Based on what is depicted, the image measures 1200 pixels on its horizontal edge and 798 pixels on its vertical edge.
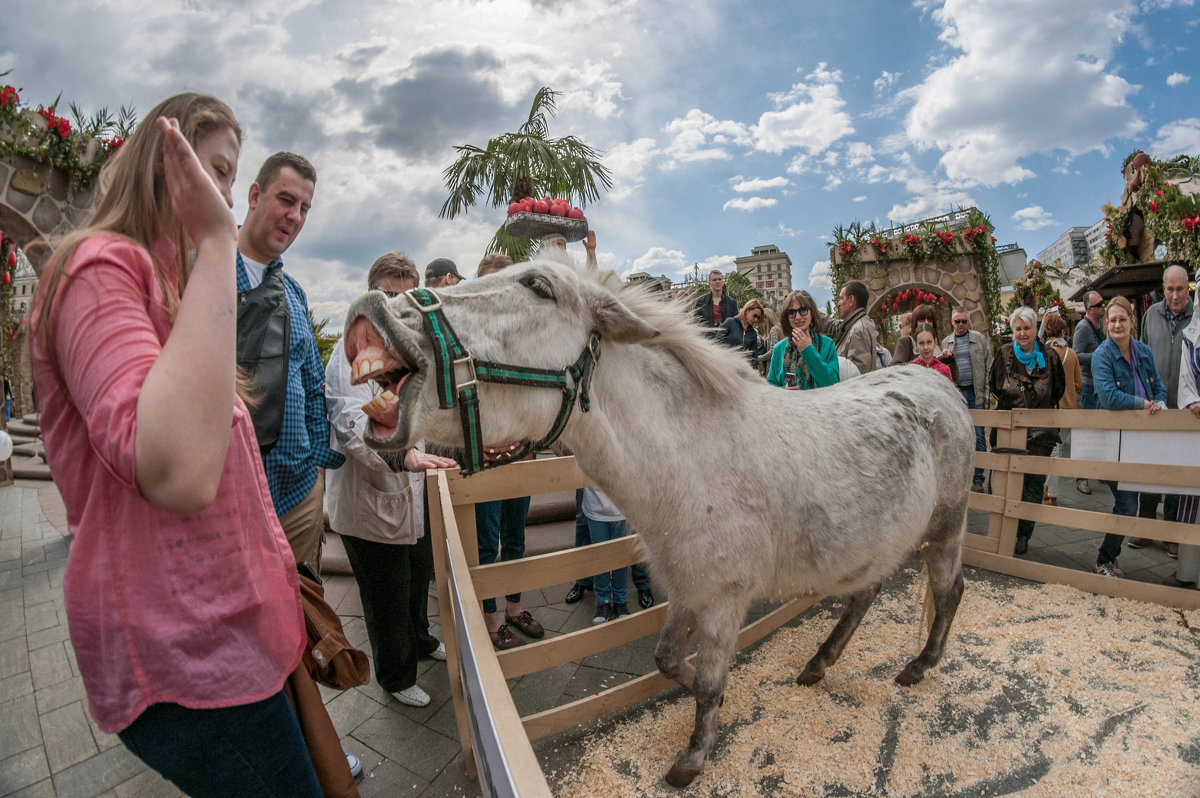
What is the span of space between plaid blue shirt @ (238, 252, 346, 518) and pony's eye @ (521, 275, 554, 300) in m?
1.02

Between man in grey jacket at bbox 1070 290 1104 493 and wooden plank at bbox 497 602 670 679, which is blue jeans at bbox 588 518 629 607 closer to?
wooden plank at bbox 497 602 670 679

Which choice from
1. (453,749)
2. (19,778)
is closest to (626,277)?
(453,749)

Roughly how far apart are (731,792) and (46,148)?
9574 mm

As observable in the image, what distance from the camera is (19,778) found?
2350 mm

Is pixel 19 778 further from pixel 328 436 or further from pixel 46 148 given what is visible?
pixel 46 148

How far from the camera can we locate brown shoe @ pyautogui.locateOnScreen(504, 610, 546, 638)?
3.47 meters

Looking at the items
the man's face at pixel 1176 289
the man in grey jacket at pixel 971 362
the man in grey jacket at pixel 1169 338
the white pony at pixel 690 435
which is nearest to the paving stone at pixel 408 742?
the white pony at pixel 690 435

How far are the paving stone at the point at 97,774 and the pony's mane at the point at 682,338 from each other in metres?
3.10

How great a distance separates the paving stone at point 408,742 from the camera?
7.81 feet

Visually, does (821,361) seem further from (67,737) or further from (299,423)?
(67,737)

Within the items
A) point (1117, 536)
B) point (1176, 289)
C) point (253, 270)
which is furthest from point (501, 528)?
point (1176, 289)

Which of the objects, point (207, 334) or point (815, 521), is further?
point (815, 521)

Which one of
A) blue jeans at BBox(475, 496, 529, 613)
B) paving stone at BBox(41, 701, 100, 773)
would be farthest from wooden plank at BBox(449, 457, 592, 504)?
paving stone at BBox(41, 701, 100, 773)

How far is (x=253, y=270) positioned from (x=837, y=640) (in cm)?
331
